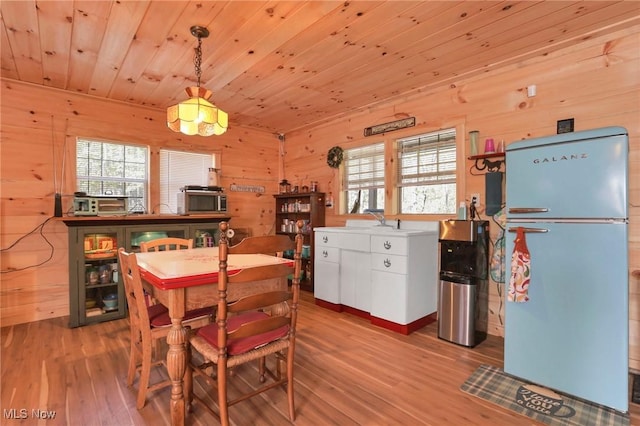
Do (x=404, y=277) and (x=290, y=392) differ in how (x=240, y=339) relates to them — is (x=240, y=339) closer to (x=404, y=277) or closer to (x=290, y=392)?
(x=290, y=392)

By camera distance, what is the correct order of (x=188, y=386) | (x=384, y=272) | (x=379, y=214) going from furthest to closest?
(x=379, y=214), (x=384, y=272), (x=188, y=386)

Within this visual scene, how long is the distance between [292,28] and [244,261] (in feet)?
5.57

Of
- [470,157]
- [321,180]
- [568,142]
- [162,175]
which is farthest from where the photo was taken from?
[321,180]

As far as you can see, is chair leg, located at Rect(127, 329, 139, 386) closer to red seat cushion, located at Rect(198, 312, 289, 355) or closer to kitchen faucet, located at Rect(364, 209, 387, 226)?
red seat cushion, located at Rect(198, 312, 289, 355)

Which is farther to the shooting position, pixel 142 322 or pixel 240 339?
pixel 142 322

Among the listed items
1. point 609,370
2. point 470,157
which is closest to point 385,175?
point 470,157

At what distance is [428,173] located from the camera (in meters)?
3.45

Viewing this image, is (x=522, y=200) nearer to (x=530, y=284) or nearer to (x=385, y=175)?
(x=530, y=284)

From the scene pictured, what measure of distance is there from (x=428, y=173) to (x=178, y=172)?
10.6 ft

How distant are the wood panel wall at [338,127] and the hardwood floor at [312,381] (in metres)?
0.59

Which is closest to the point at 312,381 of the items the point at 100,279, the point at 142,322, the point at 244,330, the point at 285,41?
the point at 244,330

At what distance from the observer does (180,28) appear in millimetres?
2271

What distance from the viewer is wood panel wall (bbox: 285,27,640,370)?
7.25 ft

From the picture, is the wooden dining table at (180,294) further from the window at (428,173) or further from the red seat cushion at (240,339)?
the window at (428,173)
